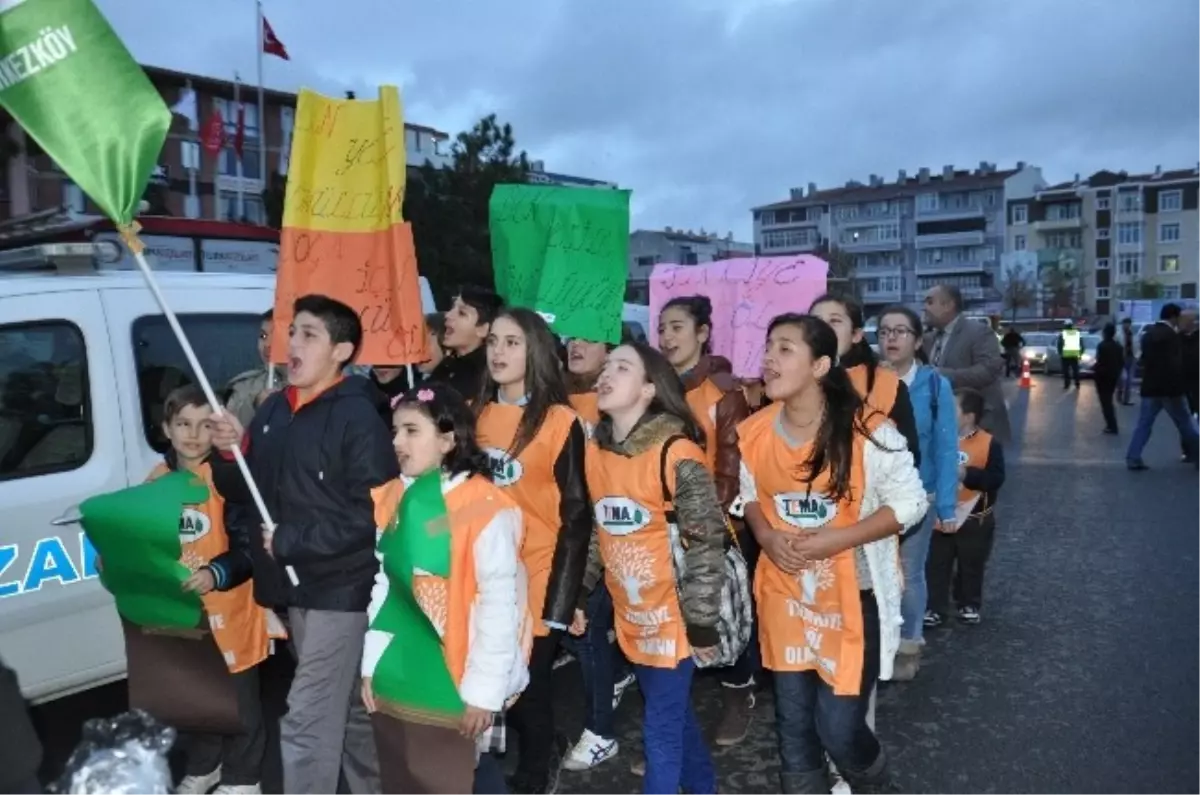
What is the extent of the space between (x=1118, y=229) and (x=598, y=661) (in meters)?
118

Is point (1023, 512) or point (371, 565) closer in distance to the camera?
point (371, 565)

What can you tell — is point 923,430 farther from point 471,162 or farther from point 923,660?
point 471,162

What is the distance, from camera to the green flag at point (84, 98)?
3.44m

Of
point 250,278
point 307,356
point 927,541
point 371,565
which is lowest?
point 927,541

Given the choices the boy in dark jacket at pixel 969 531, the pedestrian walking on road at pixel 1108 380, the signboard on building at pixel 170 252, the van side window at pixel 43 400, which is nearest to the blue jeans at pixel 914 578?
the boy in dark jacket at pixel 969 531

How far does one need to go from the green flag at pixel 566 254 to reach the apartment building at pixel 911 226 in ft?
349

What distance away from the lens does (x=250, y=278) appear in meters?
5.42

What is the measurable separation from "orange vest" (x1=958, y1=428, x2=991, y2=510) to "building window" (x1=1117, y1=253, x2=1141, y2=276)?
4459 inches

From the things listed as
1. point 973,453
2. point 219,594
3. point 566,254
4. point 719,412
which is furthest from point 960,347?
point 219,594

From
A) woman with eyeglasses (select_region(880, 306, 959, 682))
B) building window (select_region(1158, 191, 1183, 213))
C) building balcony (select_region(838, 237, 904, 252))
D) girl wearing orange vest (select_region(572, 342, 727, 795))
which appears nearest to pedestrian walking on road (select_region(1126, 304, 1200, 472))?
woman with eyeglasses (select_region(880, 306, 959, 682))

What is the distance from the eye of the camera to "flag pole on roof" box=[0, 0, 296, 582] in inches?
136

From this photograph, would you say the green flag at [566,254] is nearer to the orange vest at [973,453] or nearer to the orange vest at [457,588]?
the orange vest at [457,588]

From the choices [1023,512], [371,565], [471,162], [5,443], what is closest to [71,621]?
[5,443]

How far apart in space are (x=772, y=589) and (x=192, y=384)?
2.43 metres
